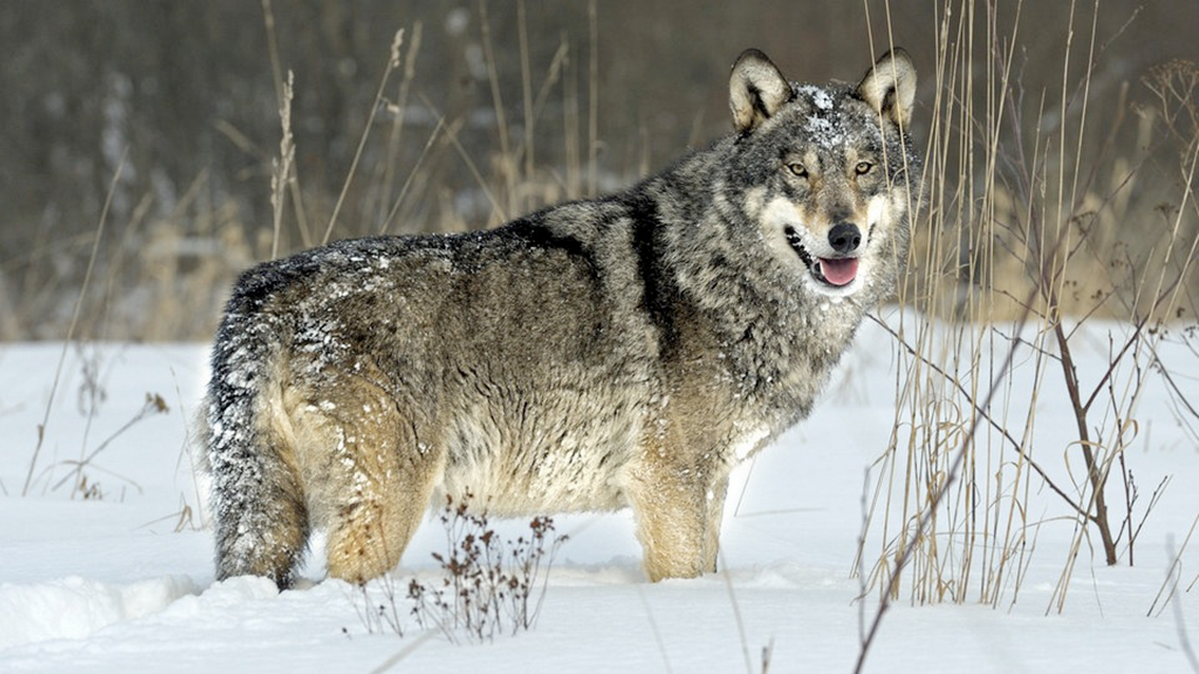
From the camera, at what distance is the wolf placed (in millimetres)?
3904

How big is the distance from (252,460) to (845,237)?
1930mm

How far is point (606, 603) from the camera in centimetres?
358

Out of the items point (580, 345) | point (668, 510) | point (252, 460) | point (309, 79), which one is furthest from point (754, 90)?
point (309, 79)

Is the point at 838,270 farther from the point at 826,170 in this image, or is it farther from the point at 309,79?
the point at 309,79

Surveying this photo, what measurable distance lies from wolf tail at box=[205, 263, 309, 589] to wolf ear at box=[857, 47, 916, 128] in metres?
2.12

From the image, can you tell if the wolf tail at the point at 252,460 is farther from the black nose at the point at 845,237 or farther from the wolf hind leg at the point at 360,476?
the black nose at the point at 845,237

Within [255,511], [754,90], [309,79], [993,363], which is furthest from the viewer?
[309,79]

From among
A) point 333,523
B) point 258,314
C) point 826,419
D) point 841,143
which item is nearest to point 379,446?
point 333,523

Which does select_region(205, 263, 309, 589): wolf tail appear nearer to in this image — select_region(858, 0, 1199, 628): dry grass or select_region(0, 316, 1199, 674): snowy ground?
select_region(0, 316, 1199, 674): snowy ground

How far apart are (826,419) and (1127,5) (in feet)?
46.3


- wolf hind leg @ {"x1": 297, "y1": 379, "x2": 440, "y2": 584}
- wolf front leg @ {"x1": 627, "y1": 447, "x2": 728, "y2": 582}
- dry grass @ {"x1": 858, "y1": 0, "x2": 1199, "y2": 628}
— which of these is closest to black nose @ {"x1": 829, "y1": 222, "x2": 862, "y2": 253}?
dry grass @ {"x1": 858, "y1": 0, "x2": 1199, "y2": 628}

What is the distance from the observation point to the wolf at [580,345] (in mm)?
3904

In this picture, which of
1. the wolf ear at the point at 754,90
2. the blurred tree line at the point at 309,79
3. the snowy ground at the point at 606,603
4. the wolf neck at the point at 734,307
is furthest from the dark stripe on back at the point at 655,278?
the blurred tree line at the point at 309,79

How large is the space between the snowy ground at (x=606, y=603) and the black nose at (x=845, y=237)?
3.39 ft
